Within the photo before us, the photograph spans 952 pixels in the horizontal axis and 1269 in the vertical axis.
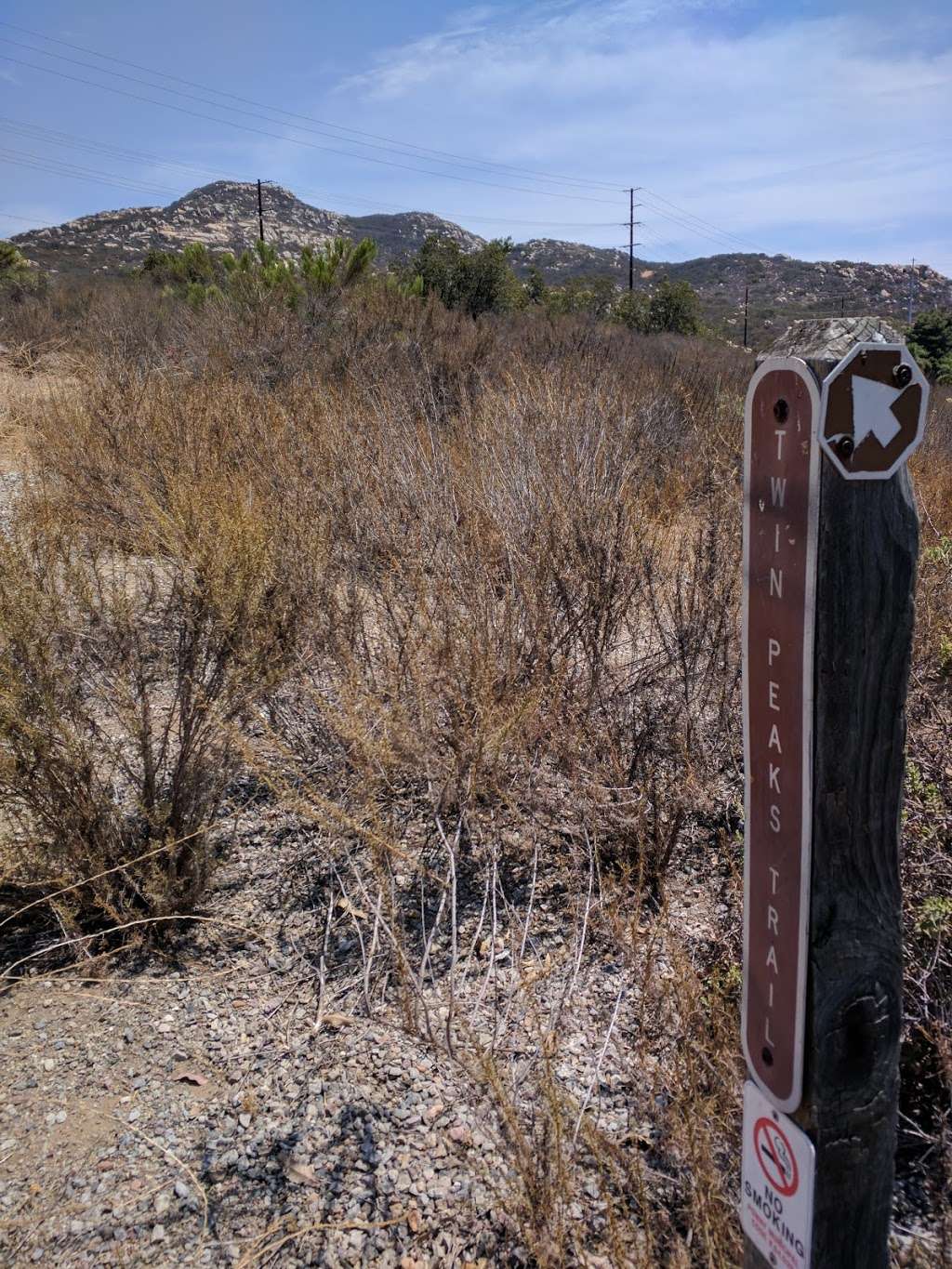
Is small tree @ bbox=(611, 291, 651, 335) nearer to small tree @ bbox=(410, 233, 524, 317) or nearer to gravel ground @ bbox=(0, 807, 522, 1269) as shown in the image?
small tree @ bbox=(410, 233, 524, 317)

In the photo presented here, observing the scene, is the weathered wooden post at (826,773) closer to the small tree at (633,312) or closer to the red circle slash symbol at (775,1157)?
the red circle slash symbol at (775,1157)

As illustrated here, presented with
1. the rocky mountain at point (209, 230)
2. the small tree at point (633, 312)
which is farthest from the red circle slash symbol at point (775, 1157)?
the rocky mountain at point (209, 230)

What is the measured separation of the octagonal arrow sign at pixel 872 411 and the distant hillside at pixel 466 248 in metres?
46.2

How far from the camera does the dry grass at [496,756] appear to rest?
2133mm

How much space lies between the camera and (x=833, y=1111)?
1212 mm

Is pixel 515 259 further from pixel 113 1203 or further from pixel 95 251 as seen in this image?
pixel 113 1203

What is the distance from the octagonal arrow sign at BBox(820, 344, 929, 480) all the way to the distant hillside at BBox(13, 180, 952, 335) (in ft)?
151

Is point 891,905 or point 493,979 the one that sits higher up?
point 891,905

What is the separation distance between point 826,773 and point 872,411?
1.48ft

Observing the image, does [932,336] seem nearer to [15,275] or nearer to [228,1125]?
[15,275]

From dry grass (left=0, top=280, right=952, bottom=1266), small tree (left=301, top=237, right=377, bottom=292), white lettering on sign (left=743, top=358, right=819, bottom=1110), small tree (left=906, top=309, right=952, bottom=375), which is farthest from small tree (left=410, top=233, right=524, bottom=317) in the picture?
white lettering on sign (left=743, top=358, right=819, bottom=1110)

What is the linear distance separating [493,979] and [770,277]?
87.6 metres

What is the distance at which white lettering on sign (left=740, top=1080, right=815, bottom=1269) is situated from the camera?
1211 mm

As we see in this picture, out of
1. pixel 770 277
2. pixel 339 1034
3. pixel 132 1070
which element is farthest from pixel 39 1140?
pixel 770 277
